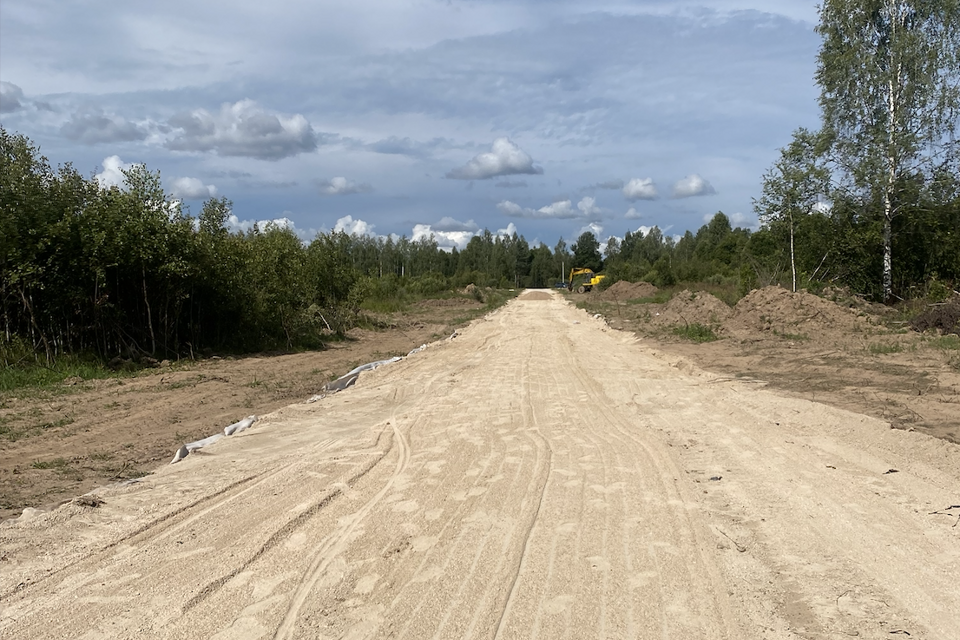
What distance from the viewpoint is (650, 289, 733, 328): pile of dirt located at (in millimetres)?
22312

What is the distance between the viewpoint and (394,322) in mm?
29688

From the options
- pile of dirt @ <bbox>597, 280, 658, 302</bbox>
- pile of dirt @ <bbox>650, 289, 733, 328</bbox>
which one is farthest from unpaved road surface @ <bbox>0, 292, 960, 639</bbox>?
pile of dirt @ <bbox>597, 280, 658, 302</bbox>

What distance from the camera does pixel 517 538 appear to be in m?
4.59

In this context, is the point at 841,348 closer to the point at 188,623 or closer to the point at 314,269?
the point at 188,623

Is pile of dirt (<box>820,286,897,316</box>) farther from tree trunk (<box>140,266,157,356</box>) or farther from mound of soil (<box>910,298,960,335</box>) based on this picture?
tree trunk (<box>140,266,157,356</box>)

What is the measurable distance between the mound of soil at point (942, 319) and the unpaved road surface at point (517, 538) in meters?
10.2

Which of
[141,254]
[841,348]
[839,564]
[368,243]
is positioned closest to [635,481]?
[839,564]

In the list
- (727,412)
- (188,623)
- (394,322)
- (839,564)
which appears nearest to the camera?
(188,623)

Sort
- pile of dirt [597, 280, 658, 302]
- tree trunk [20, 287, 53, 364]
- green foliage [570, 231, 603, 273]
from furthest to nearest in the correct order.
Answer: green foliage [570, 231, 603, 273]
pile of dirt [597, 280, 658, 302]
tree trunk [20, 287, 53, 364]

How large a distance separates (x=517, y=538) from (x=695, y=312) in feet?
67.8

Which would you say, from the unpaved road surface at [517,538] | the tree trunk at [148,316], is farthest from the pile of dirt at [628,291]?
the unpaved road surface at [517,538]

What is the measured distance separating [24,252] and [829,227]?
25361 millimetres

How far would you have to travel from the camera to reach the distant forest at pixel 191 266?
13.1m

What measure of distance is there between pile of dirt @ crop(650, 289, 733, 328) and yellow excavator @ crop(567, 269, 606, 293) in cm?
3543
